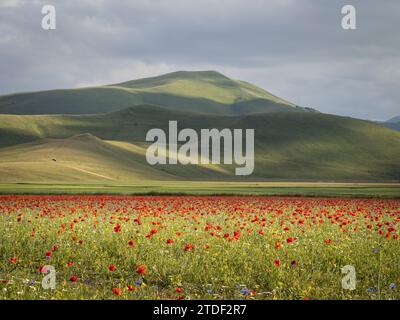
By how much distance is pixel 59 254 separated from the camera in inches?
547

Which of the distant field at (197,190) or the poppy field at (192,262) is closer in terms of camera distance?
the poppy field at (192,262)

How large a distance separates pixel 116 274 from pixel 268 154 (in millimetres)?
178771

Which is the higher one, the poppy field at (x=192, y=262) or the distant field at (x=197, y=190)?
the poppy field at (x=192, y=262)

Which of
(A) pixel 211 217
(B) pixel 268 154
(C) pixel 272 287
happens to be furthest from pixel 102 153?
(C) pixel 272 287

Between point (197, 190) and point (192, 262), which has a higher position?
point (192, 262)

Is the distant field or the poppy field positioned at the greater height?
the poppy field

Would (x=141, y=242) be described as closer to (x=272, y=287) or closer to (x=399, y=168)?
→ (x=272, y=287)

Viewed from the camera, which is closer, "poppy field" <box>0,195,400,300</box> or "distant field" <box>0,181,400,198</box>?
"poppy field" <box>0,195,400,300</box>

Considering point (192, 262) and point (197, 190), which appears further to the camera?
point (197, 190)
